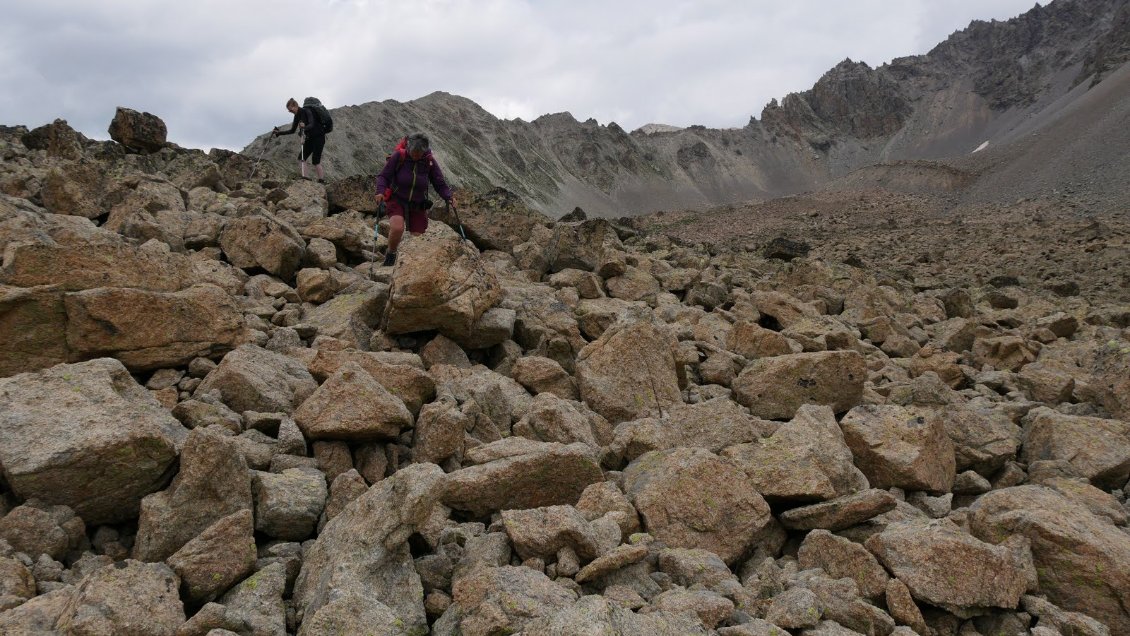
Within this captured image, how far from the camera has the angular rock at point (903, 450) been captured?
680 cm

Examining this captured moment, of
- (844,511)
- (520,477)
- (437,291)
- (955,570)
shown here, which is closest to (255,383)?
(437,291)

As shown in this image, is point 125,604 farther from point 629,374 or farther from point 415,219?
point 415,219

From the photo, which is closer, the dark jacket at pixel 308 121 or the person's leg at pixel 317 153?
the dark jacket at pixel 308 121

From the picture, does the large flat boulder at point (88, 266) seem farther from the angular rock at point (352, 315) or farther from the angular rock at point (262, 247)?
the angular rock at point (262, 247)

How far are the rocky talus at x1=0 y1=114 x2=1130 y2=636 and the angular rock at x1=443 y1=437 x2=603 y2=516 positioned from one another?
0.03m

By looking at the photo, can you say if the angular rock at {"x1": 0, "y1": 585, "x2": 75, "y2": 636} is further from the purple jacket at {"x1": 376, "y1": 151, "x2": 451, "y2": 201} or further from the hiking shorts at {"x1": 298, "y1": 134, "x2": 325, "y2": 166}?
the hiking shorts at {"x1": 298, "y1": 134, "x2": 325, "y2": 166}

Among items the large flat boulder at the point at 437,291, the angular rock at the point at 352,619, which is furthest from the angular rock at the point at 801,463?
the large flat boulder at the point at 437,291

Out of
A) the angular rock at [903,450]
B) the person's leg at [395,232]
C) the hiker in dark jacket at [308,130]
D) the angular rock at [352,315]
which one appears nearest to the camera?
the angular rock at [903,450]

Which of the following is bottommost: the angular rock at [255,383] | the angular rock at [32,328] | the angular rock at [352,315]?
the angular rock at [255,383]

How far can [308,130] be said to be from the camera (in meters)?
18.3

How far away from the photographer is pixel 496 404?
288 inches

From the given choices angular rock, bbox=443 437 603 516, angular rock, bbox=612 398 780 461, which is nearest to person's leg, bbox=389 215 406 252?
angular rock, bbox=612 398 780 461

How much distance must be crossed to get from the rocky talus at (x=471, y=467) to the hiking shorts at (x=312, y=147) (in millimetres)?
7514

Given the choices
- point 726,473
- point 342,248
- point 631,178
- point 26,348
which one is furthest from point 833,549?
point 631,178
